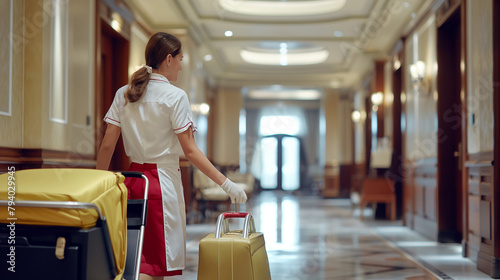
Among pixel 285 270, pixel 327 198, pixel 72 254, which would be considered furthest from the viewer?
pixel 327 198

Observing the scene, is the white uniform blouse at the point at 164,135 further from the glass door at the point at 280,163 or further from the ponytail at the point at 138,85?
the glass door at the point at 280,163

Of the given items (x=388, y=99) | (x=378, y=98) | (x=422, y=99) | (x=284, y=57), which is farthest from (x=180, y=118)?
(x=284, y=57)

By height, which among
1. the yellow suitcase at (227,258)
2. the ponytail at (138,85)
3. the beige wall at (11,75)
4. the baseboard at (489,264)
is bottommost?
the baseboard at (489,264)

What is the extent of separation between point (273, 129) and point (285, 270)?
16.7 metres

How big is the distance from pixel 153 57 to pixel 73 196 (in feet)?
2.38

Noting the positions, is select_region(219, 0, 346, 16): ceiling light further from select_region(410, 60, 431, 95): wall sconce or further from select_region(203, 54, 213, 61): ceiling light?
select_region(203, 54, 213, 61): ceiling light

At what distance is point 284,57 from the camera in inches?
546

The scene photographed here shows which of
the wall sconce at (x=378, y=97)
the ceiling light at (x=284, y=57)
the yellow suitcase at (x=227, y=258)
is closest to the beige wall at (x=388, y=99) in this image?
the wall sconce at (x=378, y=97)

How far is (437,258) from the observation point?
17.8ft

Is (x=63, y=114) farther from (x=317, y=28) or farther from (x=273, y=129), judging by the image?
(x=273, y=129)

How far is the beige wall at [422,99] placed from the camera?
7043mm

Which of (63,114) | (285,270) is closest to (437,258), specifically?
(285,270)

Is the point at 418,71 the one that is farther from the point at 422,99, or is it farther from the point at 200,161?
the point at 200,161

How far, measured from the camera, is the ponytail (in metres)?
2.19
